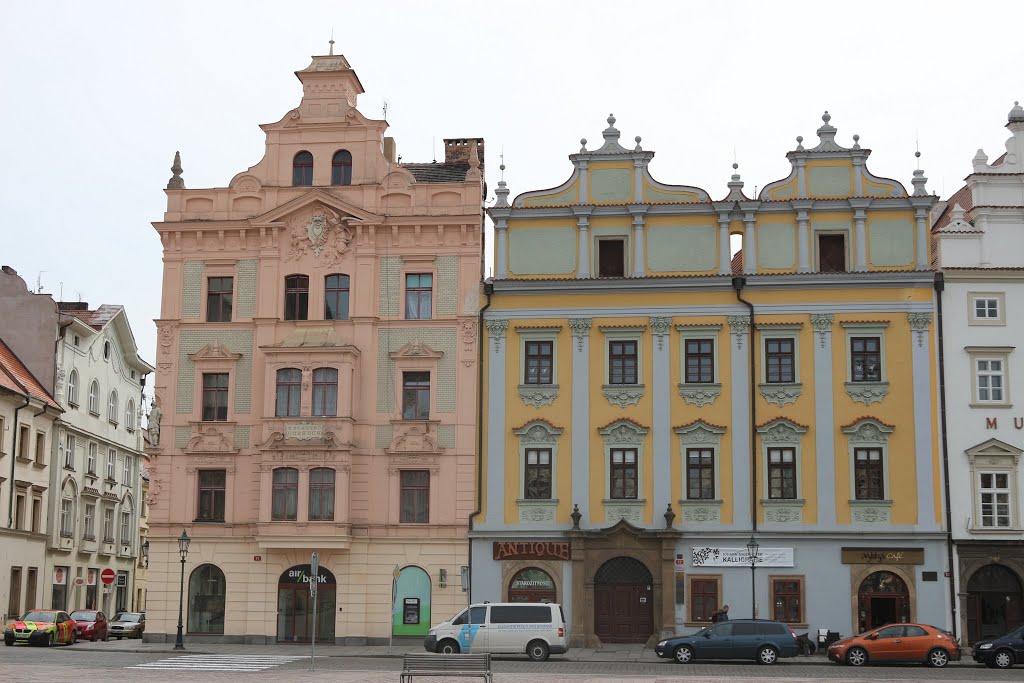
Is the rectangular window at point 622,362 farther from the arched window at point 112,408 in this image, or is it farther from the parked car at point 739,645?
the arched window at point 112,408

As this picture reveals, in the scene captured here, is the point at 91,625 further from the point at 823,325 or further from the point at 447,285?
the point at 823,325

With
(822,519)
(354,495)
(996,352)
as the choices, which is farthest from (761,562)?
(354,495)

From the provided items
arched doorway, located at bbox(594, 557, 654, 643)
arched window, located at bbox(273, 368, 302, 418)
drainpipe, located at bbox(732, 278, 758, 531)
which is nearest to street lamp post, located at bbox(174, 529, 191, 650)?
arched window, located at bbox(273, 368, 302, 418)

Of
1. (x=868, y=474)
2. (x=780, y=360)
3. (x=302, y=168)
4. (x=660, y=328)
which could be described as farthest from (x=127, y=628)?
(x=868, y=474)

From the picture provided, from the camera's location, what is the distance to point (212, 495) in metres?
48.6

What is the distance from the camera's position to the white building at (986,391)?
4503 cm

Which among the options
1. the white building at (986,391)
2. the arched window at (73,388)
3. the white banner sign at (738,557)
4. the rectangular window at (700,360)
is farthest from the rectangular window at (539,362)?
the arched window at (73,388)

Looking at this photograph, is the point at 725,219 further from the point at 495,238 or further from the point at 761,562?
the point at 761,562

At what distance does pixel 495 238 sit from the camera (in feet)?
160

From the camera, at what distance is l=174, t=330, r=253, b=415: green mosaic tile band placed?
161 feet

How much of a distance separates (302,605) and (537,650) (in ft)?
37.6

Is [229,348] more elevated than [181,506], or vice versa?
[229,348]

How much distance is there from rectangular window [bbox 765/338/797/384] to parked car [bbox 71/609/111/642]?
91.9 ft

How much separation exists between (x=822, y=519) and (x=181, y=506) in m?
23.3
